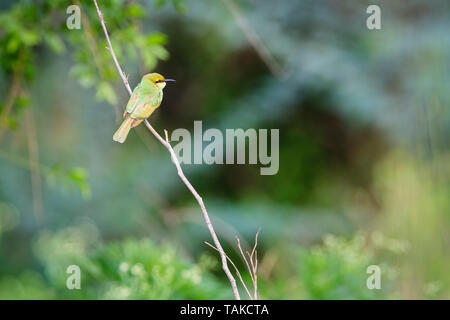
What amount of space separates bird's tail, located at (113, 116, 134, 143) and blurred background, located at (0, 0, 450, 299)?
650 mm

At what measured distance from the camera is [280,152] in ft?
7.65

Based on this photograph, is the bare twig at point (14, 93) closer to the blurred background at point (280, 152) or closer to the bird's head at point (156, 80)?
the blurred background at point (280, 152)

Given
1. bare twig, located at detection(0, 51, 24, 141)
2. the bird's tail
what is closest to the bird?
the bird's tail

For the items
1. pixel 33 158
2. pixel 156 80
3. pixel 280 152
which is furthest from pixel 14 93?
pixel 280 152

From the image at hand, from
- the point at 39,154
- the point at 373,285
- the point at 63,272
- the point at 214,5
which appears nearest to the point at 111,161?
the point at 39,154

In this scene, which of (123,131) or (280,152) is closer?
(123,131)

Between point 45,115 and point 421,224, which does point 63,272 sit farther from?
point 45,115

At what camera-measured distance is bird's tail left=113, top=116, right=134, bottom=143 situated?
0.54m

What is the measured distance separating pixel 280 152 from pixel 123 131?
5.93 ft

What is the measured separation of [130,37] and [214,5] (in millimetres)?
1149

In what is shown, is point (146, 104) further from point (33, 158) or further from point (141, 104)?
point (33, 158)

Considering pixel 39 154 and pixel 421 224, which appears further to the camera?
pixel 39 154
